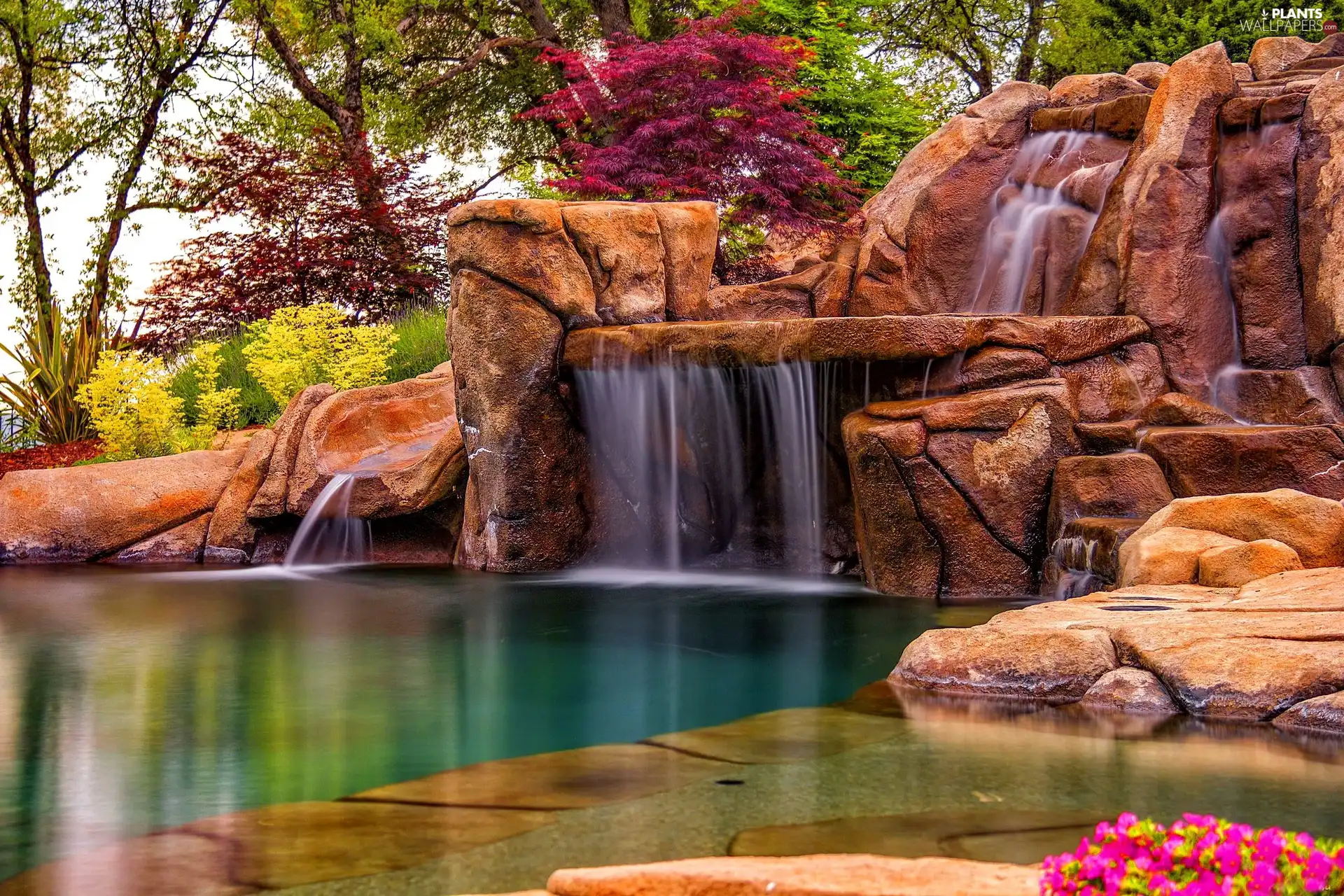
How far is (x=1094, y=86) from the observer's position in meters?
13.3

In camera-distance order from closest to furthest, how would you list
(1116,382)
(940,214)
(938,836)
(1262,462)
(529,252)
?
(938,836) → (1262,462) → (1116,382) → (529,252) → (940,214)

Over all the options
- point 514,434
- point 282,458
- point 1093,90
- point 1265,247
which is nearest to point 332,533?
point 282,458

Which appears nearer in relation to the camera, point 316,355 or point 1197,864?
point 1197,864

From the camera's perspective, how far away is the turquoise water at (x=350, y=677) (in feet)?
14.4

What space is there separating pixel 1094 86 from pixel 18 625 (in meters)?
10.8

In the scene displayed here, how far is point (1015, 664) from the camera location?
5.29 metres

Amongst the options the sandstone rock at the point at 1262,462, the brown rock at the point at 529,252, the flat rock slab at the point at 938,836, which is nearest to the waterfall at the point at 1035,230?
the sandstone rock at the point at 1262,462

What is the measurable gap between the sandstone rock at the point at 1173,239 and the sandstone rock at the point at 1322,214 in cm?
59

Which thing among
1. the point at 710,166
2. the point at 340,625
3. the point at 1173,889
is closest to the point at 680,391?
the point at 340,625

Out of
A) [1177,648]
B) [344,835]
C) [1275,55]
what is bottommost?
[344,835]

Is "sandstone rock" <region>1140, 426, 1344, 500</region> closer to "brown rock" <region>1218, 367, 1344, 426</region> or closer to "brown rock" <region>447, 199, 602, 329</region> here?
"brown rock" <region>1218, 367, 1344, 426</region>

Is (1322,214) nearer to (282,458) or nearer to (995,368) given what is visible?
(995,368)

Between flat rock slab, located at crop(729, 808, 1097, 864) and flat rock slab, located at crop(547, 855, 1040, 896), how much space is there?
1.82 feet

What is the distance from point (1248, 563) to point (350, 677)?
4238mm
